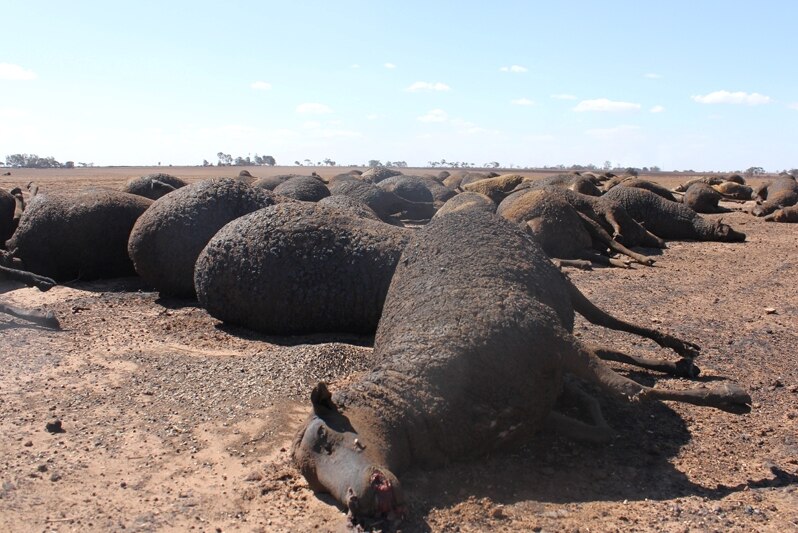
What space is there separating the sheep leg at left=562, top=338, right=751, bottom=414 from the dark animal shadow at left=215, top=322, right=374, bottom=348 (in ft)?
7.76

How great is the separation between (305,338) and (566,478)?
2.98 metres

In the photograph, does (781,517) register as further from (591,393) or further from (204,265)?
(204,265)

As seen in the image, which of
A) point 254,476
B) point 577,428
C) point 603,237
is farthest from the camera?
point 603,237

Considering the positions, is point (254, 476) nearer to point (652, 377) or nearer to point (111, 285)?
point (652, 377)

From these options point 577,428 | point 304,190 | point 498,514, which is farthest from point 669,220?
point 498,514

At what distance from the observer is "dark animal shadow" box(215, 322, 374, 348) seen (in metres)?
5.93

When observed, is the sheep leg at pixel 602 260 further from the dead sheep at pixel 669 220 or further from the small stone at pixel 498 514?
the small stone at pixel 498 514

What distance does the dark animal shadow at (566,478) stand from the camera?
330 cm

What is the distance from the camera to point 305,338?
19.8ft

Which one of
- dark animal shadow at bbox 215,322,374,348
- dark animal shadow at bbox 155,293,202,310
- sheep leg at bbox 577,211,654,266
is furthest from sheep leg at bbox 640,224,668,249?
dark animal shadow at bbox 155,293,202,310

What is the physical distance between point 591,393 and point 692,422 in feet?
1.92

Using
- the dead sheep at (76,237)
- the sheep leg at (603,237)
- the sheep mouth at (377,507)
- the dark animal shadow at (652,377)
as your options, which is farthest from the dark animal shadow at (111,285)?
the sheep leg at (603,237)

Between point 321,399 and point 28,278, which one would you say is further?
point 28,278

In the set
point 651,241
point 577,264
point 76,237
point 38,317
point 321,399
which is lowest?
point 38,317
